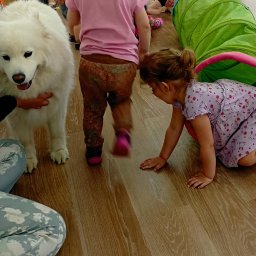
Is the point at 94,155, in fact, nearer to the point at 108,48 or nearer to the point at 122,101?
the point at 122,101

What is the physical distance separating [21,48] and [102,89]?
1.19 feet

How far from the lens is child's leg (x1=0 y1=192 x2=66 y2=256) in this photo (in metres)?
1.03

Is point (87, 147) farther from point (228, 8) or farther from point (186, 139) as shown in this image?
point (228, 8)

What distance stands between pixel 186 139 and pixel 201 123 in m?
0.34

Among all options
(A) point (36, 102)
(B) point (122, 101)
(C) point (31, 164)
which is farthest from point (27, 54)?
(C) point (31, 164)

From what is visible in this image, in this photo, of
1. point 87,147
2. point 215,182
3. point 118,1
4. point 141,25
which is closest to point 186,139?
point 215,182

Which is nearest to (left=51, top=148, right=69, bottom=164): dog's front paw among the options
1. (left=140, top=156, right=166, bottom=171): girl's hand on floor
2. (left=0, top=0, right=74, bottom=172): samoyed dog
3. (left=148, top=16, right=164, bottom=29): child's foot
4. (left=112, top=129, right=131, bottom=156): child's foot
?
(left=0, top=0, right=74, bottom=172): samoyed dog

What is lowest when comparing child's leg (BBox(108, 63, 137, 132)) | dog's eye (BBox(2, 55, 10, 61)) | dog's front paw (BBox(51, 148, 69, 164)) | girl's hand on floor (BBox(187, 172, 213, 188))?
girl's hand on floor (BBox(187, 172, 213, 188))

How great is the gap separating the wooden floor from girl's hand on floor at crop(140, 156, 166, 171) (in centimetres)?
3

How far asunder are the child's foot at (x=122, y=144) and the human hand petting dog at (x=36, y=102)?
1.10 feet

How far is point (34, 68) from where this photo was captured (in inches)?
44.8

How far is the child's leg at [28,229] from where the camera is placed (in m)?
1.03

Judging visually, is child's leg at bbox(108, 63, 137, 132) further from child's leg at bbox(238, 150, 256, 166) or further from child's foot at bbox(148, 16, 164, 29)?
child's foot at bbox(148, 16, 164, 29)

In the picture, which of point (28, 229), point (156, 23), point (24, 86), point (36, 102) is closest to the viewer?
point (28, 229)
